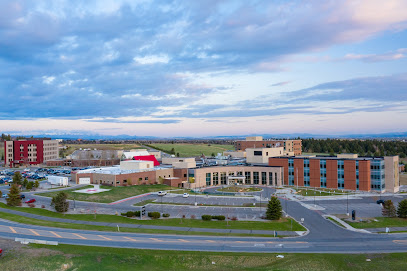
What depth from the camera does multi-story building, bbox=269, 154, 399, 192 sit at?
94500mm

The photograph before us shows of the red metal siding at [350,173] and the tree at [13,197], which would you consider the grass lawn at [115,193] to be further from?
the red metal siding at [350,173]

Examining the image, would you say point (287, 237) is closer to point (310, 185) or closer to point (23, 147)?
point (310, 185)

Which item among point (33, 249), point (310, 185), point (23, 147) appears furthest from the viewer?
point (23, 147)

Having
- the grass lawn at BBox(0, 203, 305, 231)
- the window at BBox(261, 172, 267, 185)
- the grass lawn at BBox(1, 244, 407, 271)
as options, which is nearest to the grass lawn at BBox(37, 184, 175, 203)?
the grass lawn at BBox(0, 203, 305, 231)

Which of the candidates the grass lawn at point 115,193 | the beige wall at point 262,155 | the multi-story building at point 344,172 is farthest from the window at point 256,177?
the grass lawn at point 115,193

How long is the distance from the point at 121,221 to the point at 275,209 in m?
28.1

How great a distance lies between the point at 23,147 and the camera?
165 m

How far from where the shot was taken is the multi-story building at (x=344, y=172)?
94500 millimetres

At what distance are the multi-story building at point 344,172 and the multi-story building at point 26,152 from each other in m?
127

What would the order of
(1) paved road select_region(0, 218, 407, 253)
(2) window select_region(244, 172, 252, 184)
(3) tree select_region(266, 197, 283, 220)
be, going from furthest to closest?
1. (2) window select_region(244, 172, 252, 184)
2. (3) tree select_region(266, 197, 283, 220)
3. (1) paved road select_region(0, 218, 407, 253)

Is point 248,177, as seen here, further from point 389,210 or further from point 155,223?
point 155,223

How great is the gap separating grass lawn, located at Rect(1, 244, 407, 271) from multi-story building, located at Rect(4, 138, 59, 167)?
139065 mm

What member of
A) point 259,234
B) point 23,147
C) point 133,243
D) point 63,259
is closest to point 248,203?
point 259,234

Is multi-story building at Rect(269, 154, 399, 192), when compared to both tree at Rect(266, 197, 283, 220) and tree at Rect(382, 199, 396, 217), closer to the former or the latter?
tree at Rect(382, 199, 396, 217)
